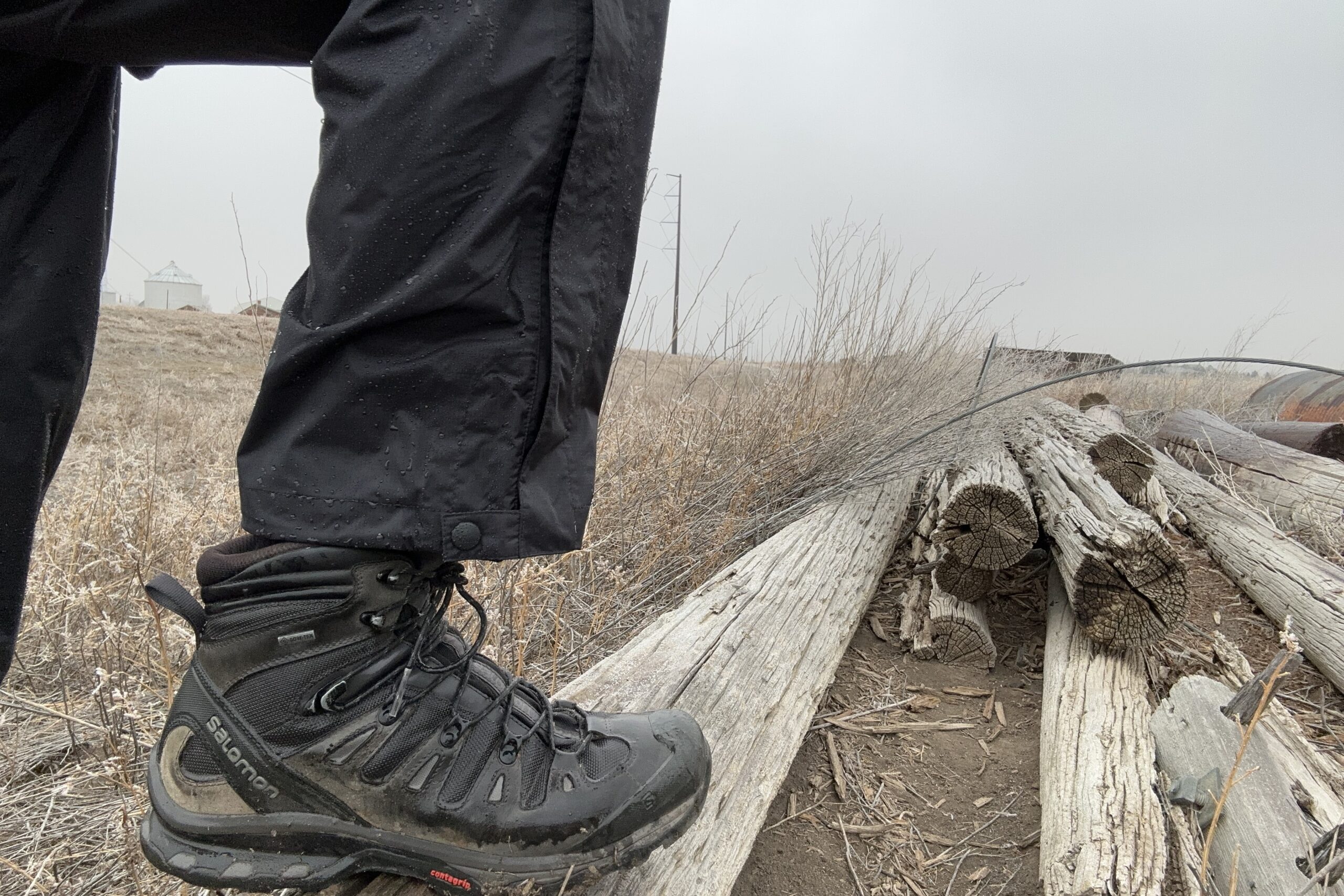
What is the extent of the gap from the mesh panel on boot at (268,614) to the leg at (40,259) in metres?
0.31

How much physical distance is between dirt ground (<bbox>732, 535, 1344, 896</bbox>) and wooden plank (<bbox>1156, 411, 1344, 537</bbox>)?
123 centimetres

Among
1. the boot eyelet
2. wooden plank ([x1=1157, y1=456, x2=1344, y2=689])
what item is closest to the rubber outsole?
the boot eyelet

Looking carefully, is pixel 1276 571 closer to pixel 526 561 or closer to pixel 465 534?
pixel 526 561

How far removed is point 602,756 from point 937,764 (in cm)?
123

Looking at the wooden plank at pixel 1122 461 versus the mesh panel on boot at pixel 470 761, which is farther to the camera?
the wooden plank at pixel 1122 461

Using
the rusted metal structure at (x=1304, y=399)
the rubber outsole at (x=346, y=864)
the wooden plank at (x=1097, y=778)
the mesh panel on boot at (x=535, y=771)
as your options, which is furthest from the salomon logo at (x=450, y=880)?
the rusted metal structure at (x=1304, y=399)

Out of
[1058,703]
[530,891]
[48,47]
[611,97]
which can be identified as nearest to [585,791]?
[530,891]

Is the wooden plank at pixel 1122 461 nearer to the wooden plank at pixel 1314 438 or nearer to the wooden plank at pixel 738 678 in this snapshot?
the wooden plank at pixel 1314 438

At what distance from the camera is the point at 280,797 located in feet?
2.66

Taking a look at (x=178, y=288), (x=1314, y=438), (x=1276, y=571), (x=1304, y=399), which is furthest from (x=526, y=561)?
(x=178, y=288)

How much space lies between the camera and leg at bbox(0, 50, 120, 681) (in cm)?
83

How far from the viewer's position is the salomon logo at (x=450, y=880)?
84cm

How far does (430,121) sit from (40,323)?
59cm

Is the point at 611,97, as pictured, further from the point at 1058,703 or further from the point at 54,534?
the point at 54,534
